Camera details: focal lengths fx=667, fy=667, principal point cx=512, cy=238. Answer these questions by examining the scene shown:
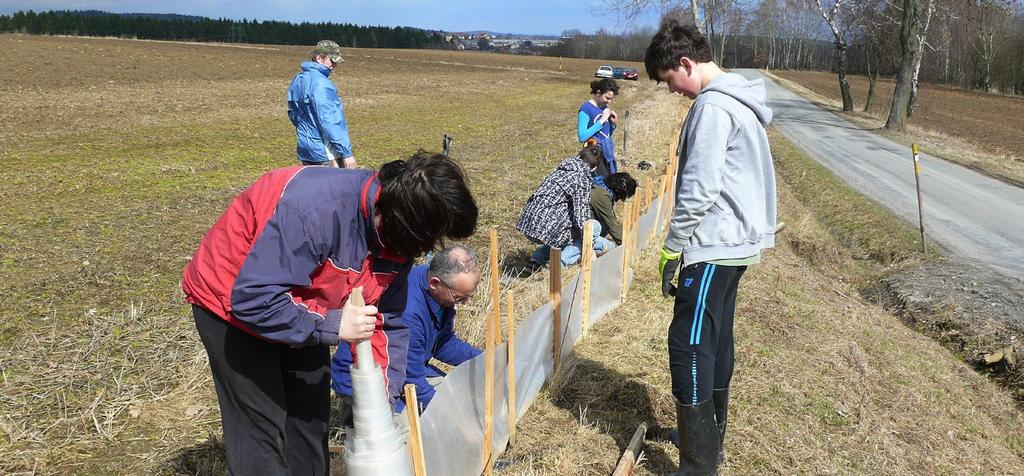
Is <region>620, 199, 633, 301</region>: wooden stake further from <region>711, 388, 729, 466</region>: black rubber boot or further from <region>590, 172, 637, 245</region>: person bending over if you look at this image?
<region>711, 388, 729, 466</region>: black rubber boot

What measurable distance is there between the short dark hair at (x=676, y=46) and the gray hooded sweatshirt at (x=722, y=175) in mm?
125

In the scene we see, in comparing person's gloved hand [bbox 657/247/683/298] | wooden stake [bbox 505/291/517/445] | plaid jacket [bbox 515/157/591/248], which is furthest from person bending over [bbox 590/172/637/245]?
person's gloved hand [bbox 657/247/683/298]

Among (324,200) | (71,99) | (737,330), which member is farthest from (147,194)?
(71,99)

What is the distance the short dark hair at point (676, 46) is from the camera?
99.0 inches

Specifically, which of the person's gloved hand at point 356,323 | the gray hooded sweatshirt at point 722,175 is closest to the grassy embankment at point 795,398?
the gray hooded sweatshirt at point 722,175

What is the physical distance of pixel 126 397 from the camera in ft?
11.1

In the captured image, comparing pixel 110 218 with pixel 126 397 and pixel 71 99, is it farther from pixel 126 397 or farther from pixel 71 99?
pixel 71 99

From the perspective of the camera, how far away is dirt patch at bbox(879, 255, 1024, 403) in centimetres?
542

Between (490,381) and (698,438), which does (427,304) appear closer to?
(490,381)

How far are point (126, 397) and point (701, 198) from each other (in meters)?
2.98

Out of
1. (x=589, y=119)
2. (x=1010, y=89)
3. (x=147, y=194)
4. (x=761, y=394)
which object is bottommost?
(x=761, y=394)

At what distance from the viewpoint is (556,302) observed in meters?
3.68

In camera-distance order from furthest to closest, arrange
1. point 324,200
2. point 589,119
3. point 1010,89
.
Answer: point 1010,89, point 589,119, point 324,200

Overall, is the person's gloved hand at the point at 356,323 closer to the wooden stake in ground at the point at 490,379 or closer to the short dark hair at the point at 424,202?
the short dark hair at the point at 424,202
